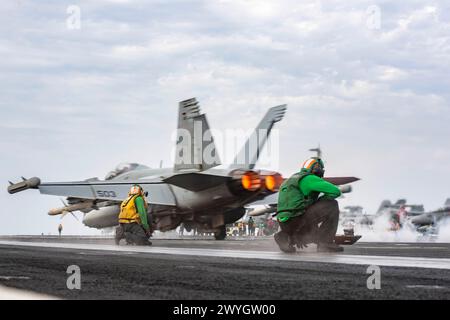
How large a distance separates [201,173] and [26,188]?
8.65 m

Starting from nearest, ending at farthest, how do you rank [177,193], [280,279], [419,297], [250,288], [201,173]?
[419,297]
[250,288]
[280,279]
[201,173]
[177,193]

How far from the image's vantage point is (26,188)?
29.2 m

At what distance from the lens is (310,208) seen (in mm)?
12906

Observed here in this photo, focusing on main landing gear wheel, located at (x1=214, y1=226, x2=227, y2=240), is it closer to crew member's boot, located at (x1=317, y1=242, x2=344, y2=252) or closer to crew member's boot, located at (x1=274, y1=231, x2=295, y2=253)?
crew member's boot, located at (x1=274, y1=231, x2=295, y2=253)

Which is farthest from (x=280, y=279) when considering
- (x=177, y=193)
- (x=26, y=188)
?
(x=26, y=188)

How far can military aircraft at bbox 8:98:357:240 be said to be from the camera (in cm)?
2492

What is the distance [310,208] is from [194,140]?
13249mm

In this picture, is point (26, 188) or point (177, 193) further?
point (26, 188)

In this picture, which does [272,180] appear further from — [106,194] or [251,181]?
[106,194]

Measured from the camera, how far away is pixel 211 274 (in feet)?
27.5

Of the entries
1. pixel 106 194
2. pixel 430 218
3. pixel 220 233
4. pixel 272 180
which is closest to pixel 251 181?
pixel 272 180

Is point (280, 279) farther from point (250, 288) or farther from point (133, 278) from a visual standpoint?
point (133, 278)
